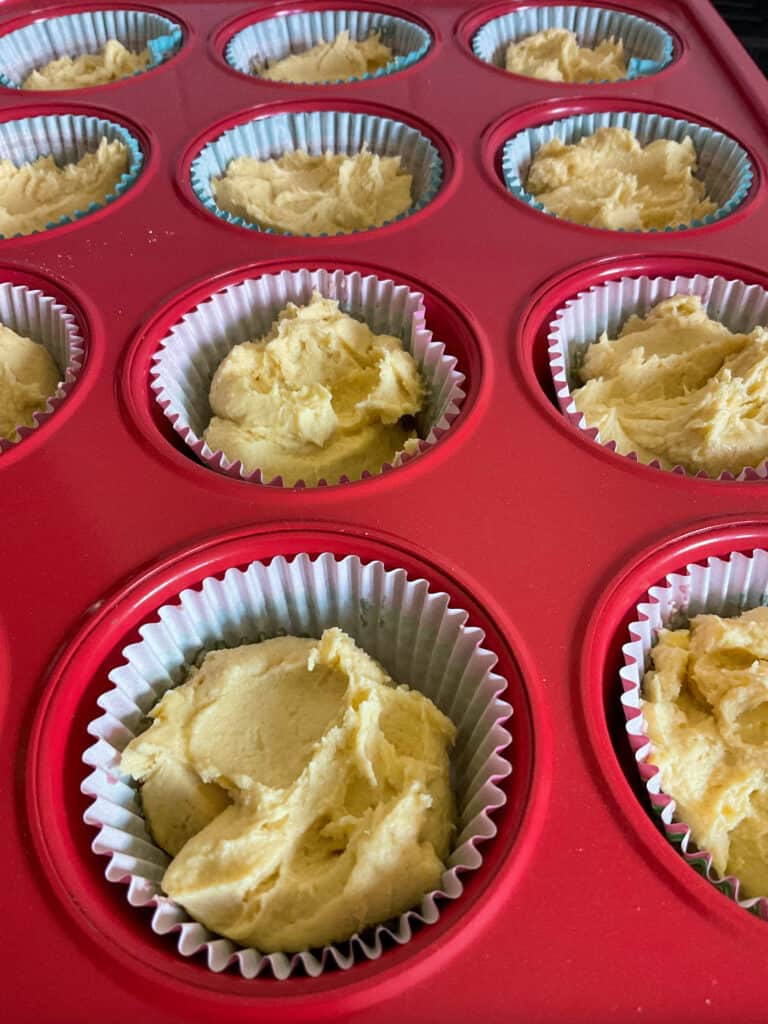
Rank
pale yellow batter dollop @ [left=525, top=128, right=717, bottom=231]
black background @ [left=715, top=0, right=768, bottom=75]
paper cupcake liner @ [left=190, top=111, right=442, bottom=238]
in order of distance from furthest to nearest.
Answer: black background @ [left=715, top=0, right=768, bottom=75]
paper cupcake liner @ [left=190, top=111, right=442, bottom=238]
pale yellow batter dollop @ [left=525, top=128, right=717, bottom=231]

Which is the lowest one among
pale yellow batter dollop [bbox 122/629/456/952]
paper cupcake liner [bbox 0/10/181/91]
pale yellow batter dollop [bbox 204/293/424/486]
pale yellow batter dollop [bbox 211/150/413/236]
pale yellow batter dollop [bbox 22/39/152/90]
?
pale yellow batter dollop [bbox 122/629/456/952]

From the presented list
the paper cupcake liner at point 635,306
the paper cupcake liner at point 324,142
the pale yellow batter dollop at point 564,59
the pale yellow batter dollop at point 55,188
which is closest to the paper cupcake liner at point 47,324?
the pale yellow batter dollop at point 55,188

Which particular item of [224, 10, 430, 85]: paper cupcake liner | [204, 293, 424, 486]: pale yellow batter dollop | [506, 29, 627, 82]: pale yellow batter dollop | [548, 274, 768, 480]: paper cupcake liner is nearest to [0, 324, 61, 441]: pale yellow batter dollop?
[204, 293, 424, 486]: pale yellow batter dollop

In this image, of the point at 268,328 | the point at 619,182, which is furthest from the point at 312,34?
the point at 268,328

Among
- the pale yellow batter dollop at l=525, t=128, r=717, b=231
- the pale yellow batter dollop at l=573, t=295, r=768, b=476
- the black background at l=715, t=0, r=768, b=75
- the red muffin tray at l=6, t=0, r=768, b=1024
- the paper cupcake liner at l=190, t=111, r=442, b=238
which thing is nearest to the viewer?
the red muffin tray at l=6, t=0, r=768, b=1024

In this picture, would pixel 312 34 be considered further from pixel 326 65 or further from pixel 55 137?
pixel 55 137

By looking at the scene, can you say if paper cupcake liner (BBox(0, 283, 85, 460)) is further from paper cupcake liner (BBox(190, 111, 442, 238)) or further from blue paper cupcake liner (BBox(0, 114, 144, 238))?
blue paper cupcake liner (BBox(0, 114, 144, 238))
